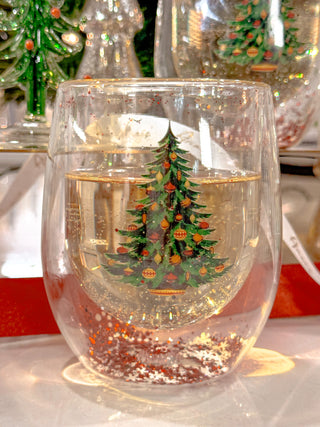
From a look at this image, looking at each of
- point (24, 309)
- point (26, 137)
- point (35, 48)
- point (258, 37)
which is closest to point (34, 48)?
point (35, 48)

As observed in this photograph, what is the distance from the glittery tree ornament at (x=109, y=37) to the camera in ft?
2.16

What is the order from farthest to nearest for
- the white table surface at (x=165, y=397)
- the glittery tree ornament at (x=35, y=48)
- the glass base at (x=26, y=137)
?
the glittery tree ornament at (x=35, y=48)
the glass base at (x=26, y=137)
the white table surface at (x=165, y=397)

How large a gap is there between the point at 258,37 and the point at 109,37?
19 centimetres

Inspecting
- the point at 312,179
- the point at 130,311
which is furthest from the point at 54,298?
the point at 312,179

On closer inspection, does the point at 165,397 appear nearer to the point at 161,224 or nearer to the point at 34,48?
the point at 161,224

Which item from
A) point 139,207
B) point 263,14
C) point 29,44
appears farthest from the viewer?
point 29,44

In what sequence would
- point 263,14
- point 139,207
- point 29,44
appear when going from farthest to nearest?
point 29,44, point 263,14, point 139,207

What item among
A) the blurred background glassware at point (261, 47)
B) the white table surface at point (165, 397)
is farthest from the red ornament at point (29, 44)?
the white table surface at point (165, 397)

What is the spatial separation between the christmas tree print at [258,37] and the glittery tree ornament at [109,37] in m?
0.14

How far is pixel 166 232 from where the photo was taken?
1.05ft

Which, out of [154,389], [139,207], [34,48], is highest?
[34,48]

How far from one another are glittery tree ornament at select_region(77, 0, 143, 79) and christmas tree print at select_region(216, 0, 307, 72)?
14cm

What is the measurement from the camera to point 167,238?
0.32m

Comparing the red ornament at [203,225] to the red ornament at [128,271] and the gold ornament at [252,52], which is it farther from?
the gold ornament at [252,52]
